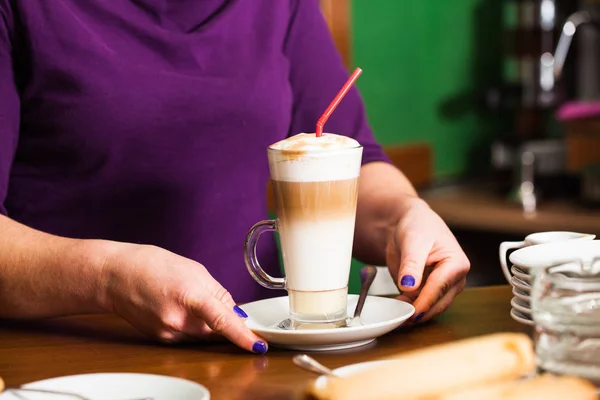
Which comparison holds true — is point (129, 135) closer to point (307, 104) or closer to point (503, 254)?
point (307, 104)

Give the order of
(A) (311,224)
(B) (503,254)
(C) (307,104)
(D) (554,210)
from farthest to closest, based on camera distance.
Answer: (D) (554,210) < (C) (307,104) < (B) (503,254) < (A) (311,224)

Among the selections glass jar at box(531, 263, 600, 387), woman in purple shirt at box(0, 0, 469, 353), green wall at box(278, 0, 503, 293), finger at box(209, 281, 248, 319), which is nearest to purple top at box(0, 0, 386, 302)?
woman in purple shirt at box(0, 0, 469, 353)

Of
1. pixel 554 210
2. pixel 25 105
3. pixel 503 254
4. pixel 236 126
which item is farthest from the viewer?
pixel 554 210

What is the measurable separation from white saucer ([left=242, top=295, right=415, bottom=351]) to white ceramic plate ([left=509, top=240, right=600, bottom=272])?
14 centimetres

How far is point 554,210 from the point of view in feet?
9.60

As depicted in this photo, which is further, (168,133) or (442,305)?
(168,133)

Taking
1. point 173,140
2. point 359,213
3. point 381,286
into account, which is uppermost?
point 173,140

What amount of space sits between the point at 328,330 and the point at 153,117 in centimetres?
59

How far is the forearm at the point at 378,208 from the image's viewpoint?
1.46 meters

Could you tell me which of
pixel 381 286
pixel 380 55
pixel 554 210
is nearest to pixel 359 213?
pixel 381 286

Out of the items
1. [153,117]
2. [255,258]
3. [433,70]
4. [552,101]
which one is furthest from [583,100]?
[255,258]

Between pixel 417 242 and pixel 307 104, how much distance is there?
533mm

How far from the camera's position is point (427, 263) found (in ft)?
4.16

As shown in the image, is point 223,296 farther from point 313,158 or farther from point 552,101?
point 552,101
